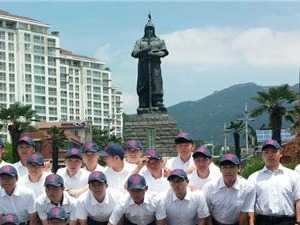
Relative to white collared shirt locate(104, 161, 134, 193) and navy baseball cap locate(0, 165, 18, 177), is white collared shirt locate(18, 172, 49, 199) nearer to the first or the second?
navy baseball cap locate(0, 165, 18, 177)

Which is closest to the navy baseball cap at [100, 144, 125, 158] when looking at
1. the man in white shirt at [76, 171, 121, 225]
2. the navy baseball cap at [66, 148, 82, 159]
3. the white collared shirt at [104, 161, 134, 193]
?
the white collared shirt at [104, 161, 134, 193]

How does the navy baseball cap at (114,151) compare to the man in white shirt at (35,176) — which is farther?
the navy baseball cap at (114,151)

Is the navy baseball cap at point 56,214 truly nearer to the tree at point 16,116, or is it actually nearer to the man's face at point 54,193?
the man's face at point 54,193

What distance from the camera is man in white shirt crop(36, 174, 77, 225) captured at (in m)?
7.21

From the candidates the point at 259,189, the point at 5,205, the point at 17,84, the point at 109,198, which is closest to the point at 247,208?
the point at 259,189

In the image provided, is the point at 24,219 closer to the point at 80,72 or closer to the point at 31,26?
the point at 31,26

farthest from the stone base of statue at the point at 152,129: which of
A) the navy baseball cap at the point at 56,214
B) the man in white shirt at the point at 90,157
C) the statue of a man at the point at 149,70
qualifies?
the navy baseball cap at the point at 56,214

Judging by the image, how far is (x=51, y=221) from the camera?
673cm

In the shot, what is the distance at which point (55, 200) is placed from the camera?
289 inches

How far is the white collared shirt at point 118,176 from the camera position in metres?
7.96

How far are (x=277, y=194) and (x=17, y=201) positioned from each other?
281cm

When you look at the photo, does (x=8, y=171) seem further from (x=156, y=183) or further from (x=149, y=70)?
(x=149, y=70)

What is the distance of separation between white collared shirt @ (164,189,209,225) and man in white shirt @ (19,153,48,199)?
1519mm

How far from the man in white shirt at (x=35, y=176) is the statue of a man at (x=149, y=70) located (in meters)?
20.2
